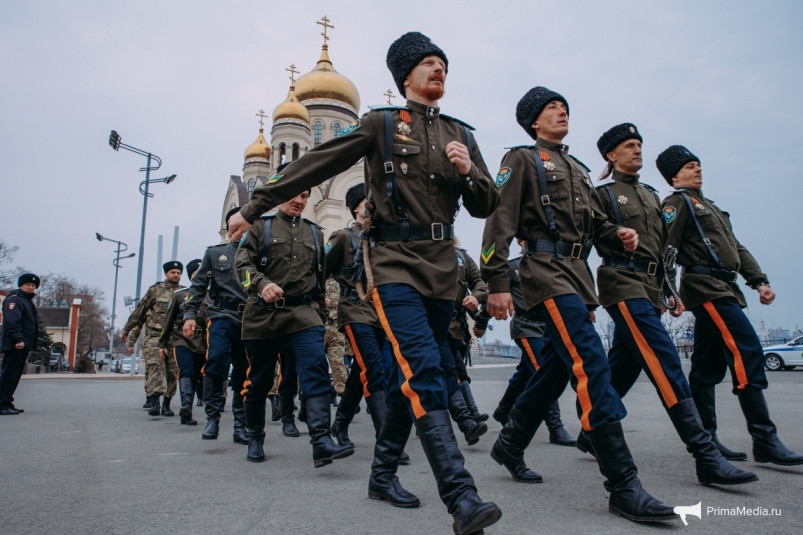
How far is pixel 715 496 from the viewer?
3.38m

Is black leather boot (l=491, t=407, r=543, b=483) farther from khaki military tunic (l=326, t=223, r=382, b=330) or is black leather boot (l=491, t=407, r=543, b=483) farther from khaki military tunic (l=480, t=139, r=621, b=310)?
khaki military tunic (l=326, t=223, r=382, b=330)

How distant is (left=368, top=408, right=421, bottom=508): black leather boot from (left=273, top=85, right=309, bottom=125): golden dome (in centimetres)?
5213

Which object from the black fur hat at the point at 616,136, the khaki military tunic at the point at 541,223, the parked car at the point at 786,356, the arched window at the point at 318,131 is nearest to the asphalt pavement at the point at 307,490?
the khaki military tunic at the point at 541,223

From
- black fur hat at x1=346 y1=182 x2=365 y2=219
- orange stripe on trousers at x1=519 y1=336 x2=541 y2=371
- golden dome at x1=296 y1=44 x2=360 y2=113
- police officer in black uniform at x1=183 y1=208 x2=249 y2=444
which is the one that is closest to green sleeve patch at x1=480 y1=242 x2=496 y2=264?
orange stripe on trousers at x1=519 y1=336 x2=541 y2=371

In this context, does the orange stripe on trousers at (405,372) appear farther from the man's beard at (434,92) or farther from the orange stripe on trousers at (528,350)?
the orange stripe on trousers at (528,350)

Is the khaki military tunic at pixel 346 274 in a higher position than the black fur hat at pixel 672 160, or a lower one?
lower

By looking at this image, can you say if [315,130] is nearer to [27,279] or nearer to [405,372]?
[27,279]

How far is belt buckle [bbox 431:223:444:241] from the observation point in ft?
10.6

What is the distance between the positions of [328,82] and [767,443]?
55630 mm

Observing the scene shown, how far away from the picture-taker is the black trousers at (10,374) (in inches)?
365

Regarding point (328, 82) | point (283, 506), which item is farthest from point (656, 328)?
point (328, 82)

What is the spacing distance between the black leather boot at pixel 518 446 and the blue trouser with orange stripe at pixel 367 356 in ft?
4.77

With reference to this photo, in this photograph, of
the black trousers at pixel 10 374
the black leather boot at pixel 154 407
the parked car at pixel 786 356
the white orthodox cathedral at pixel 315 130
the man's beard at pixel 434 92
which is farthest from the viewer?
the white orthodox cathedral at pixel 315 130

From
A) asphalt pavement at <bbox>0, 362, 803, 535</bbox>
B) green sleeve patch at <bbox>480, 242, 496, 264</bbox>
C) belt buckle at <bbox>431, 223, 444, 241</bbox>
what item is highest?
belt buckle at <bbox>431, 223, 444, 241</bbox>
